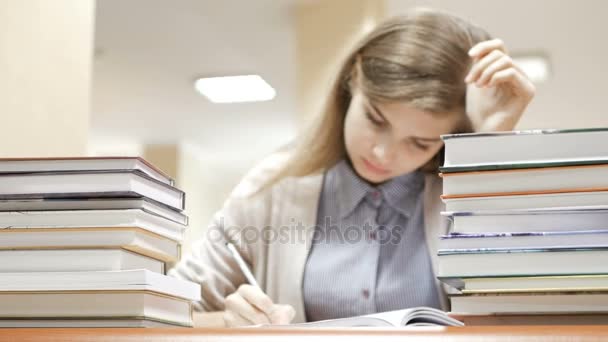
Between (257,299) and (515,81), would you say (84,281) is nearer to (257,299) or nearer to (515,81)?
(257,299)

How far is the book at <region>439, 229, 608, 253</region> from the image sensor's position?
528mm

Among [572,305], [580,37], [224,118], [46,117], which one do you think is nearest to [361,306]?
[46,117]

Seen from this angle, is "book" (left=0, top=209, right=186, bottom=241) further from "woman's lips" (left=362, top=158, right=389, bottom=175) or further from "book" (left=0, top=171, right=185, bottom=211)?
"woman's lips" (left=362, top=158, right=389, bottom=175)

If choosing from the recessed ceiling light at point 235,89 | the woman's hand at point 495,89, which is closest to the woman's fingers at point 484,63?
the woman's hand at point 495,89

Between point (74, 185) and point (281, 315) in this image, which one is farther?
point (281, 315)

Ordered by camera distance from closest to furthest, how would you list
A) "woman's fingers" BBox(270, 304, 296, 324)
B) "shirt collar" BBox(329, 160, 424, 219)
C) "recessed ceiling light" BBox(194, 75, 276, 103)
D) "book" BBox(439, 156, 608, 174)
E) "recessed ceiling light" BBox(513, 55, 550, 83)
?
"book" BBox(439, 156, 608, 174) < "woman's fingers" BBox(270, 304, 296, 324) < "shirt collar" BBox(329, 160, 424, 219) < "recessed ceiling light" BBox(513, 55, 550, 83) < "recessed ceiling light" BBox(194, 75, 276, 103)

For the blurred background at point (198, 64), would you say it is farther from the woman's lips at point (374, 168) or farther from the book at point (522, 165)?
the book at point (522, 165)

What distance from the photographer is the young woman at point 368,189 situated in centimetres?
124

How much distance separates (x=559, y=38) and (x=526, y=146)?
338cm

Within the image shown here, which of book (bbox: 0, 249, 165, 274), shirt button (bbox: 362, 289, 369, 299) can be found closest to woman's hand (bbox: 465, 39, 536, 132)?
shirt button (bbox: 362, 289, 369, 299)

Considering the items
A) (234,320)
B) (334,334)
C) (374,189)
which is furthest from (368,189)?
(334,334)

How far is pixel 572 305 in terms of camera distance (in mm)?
541

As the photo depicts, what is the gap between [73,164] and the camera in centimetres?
62

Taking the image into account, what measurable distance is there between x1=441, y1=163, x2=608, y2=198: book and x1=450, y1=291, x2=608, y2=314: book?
0.25ft
